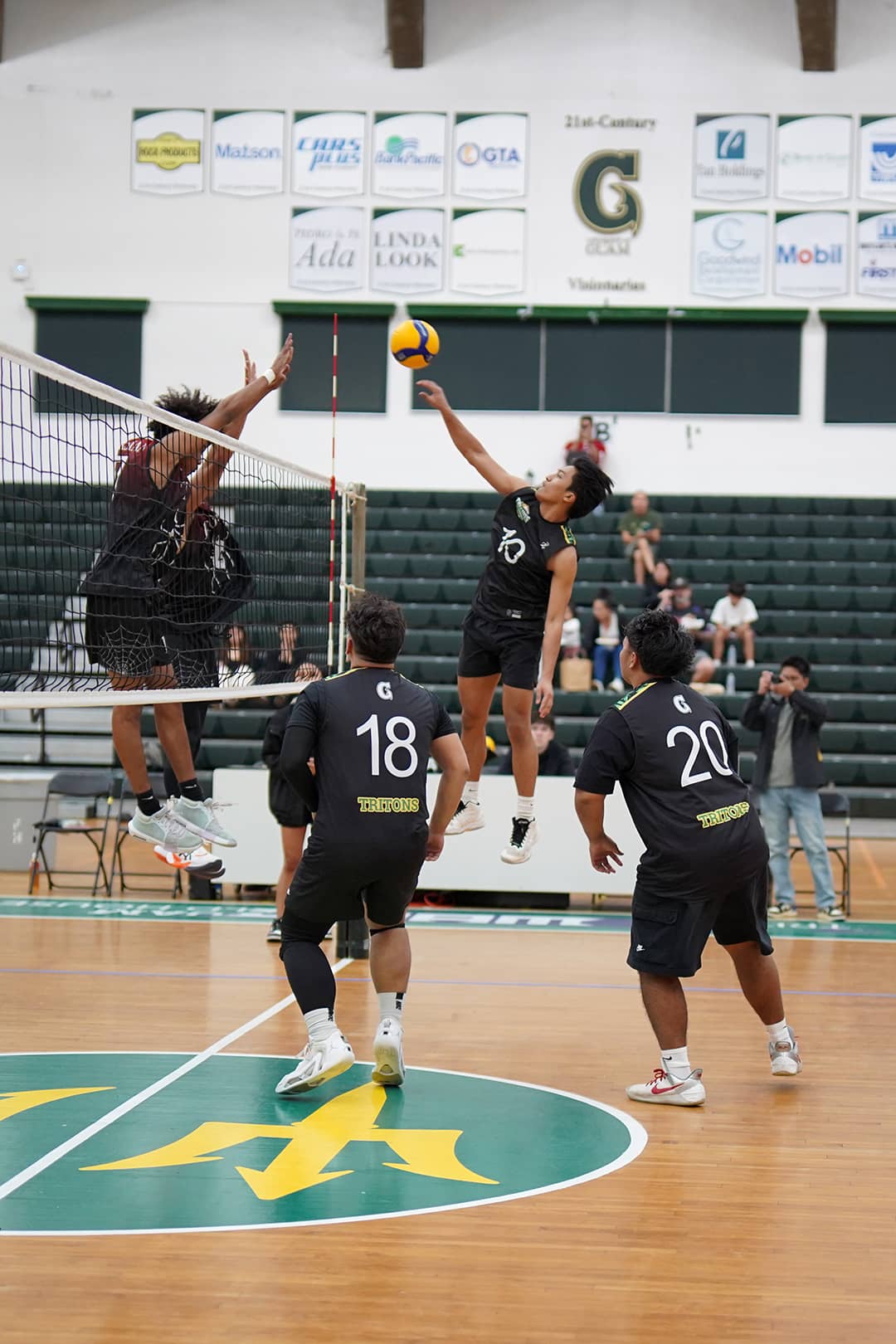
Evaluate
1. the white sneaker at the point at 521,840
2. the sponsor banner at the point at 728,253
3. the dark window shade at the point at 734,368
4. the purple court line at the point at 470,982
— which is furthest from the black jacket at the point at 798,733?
the sponsor banner at the point at 728,253

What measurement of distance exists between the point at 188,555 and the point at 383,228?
661 inches

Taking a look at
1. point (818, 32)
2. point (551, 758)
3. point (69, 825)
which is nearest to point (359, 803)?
point (551, 758)

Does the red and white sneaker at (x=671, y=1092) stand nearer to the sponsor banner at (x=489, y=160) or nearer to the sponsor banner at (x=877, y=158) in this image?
the sponsor banner at (x=489, y=160)

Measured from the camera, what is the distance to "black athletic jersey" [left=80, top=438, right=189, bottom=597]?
611cm

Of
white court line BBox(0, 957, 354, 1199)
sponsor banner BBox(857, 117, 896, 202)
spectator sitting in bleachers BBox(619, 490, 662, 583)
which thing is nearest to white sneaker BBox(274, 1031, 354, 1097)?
white court line BBox(0, 957, 354, 1199)

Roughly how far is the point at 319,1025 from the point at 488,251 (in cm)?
1747

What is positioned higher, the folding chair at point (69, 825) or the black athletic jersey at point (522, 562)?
the black athletic jersey at point (522, 562)

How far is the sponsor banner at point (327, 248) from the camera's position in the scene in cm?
2245

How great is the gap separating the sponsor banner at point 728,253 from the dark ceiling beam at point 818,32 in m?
2.28

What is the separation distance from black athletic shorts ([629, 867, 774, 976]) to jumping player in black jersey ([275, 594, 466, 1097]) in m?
1.02

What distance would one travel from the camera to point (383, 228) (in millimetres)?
22484

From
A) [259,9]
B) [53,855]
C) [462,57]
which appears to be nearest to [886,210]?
[462,57]

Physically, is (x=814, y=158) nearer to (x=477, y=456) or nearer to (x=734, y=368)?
(x=734, y=368)

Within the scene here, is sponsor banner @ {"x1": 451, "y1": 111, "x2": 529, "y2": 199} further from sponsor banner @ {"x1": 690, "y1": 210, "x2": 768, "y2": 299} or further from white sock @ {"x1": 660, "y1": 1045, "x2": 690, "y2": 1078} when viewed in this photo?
white sock @ {"x1": 660, "y1": 1045, "x2": 690, "y2": 1078}
